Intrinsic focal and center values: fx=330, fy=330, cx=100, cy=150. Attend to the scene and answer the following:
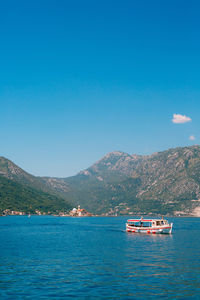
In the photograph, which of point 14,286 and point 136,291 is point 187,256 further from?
point 14,286

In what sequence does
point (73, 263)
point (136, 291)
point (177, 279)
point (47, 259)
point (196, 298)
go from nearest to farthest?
1. point (196, 298)
2. point (136, 291)
3. point (177, 279)
4. point (73, 263)
5. point (47, 259)

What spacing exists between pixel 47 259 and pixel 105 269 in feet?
74.2

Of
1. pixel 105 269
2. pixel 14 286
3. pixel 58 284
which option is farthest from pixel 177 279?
pixel 14 286

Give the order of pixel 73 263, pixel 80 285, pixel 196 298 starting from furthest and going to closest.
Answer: pixel 73 263, pixel 80 285, pixel 196 298

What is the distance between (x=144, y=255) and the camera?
10988 cm

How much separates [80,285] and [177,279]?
22000 mm

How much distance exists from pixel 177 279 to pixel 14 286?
1377 inches

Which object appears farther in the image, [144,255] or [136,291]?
[144,255]

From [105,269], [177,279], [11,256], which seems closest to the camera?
[177,279]

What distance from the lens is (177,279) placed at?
239 ft

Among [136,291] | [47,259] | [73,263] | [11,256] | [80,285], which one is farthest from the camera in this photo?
[11,256]

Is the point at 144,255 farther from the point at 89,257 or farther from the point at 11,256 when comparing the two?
the point at 11,256

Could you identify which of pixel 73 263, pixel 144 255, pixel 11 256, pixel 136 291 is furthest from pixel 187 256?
pixel 11 256

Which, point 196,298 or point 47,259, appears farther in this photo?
point 47,259
